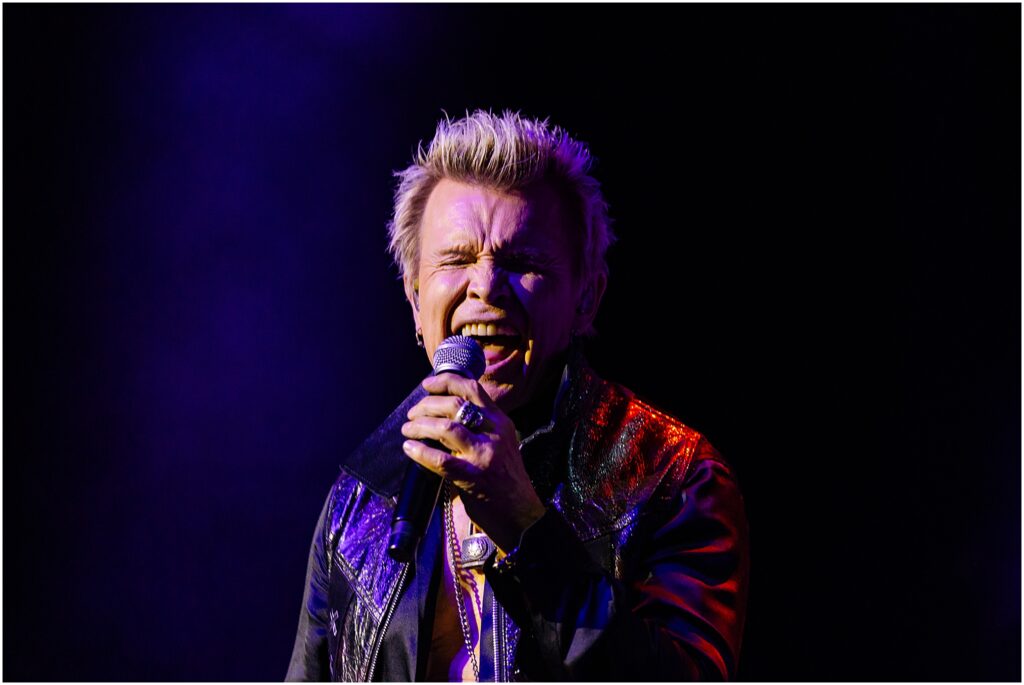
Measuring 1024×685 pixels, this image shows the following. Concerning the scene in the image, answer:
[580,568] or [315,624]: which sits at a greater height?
[580,568]

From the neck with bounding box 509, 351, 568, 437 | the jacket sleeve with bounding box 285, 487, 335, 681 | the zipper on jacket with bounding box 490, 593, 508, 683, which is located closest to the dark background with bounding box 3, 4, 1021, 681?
the jacket sleeve with bounding box 285, 487, 335, 681

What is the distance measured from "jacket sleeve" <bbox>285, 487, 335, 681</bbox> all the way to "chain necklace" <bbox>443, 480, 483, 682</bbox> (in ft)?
1.20

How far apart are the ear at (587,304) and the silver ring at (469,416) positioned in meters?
0.66

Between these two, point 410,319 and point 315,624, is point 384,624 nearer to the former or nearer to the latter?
point 315,624

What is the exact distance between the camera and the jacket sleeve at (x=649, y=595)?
1.43 metres

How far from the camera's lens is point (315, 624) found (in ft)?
7.13

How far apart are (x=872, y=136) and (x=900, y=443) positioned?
0.74 meters

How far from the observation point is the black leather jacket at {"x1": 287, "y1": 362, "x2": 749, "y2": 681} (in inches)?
56.5

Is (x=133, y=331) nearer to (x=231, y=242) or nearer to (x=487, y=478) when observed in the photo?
(x=231, y=242)

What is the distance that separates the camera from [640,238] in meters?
2.63

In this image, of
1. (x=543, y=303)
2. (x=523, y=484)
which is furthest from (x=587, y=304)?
(x=523, y=484)

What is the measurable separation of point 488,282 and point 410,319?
0.99 meters

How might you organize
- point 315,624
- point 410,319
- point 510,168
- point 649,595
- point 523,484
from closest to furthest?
point 523,484
point 649,595
point 510,168
point 315,624
point 410,319

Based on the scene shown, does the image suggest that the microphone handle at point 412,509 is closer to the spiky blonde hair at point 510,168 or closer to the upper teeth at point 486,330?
the upper teeth at point 486,330
